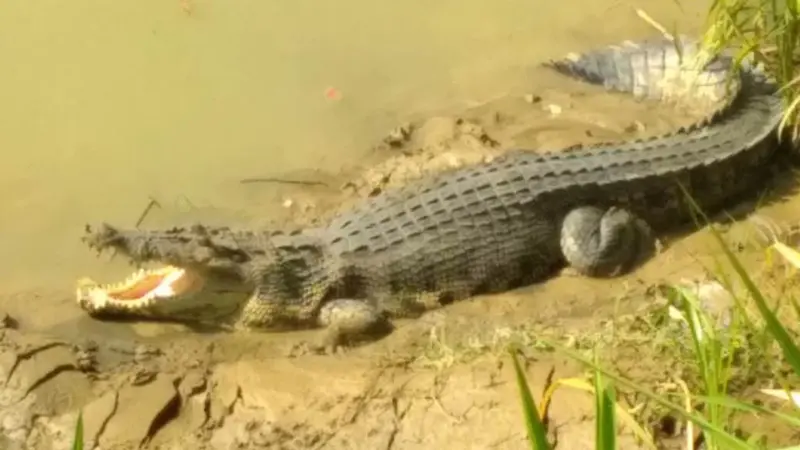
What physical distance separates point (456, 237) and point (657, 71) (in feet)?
5.28

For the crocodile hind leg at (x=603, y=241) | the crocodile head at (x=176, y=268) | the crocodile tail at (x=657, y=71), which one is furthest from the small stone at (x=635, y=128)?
the crocodile head at (x=176, y=268)

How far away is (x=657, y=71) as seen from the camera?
16.9 feet

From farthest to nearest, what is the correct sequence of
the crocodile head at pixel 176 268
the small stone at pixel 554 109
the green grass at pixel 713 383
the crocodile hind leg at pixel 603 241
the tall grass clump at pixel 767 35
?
the small stone at pixel 554 109 → the crocodile hind leg at pixel 603 241 → the tall grass clump at pixel 767 35 → the crocodile head at pixel 176 268 → the green grass at pixel 713 383

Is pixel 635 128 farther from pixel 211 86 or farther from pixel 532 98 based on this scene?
pixel 211 86

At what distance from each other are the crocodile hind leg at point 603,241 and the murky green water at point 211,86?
3.90 feet

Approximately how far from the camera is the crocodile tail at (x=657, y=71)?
493 centimetres

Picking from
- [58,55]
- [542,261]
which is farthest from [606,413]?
[58,55]

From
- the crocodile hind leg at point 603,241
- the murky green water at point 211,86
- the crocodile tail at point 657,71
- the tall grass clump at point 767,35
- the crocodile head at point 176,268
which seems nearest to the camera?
the crocodile head at point 176,268

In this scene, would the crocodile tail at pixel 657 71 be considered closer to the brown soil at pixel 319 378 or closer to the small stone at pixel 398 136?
the brown soil at pixel 319 378

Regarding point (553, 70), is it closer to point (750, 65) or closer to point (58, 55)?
point (750, 65)

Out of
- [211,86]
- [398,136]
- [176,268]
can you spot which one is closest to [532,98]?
[398,136]

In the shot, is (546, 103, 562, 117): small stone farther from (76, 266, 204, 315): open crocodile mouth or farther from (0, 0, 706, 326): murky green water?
(76, 266, 204, 315): open crocodile mouth

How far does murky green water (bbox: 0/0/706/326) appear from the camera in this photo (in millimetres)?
4695

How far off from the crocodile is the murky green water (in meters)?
0.51
